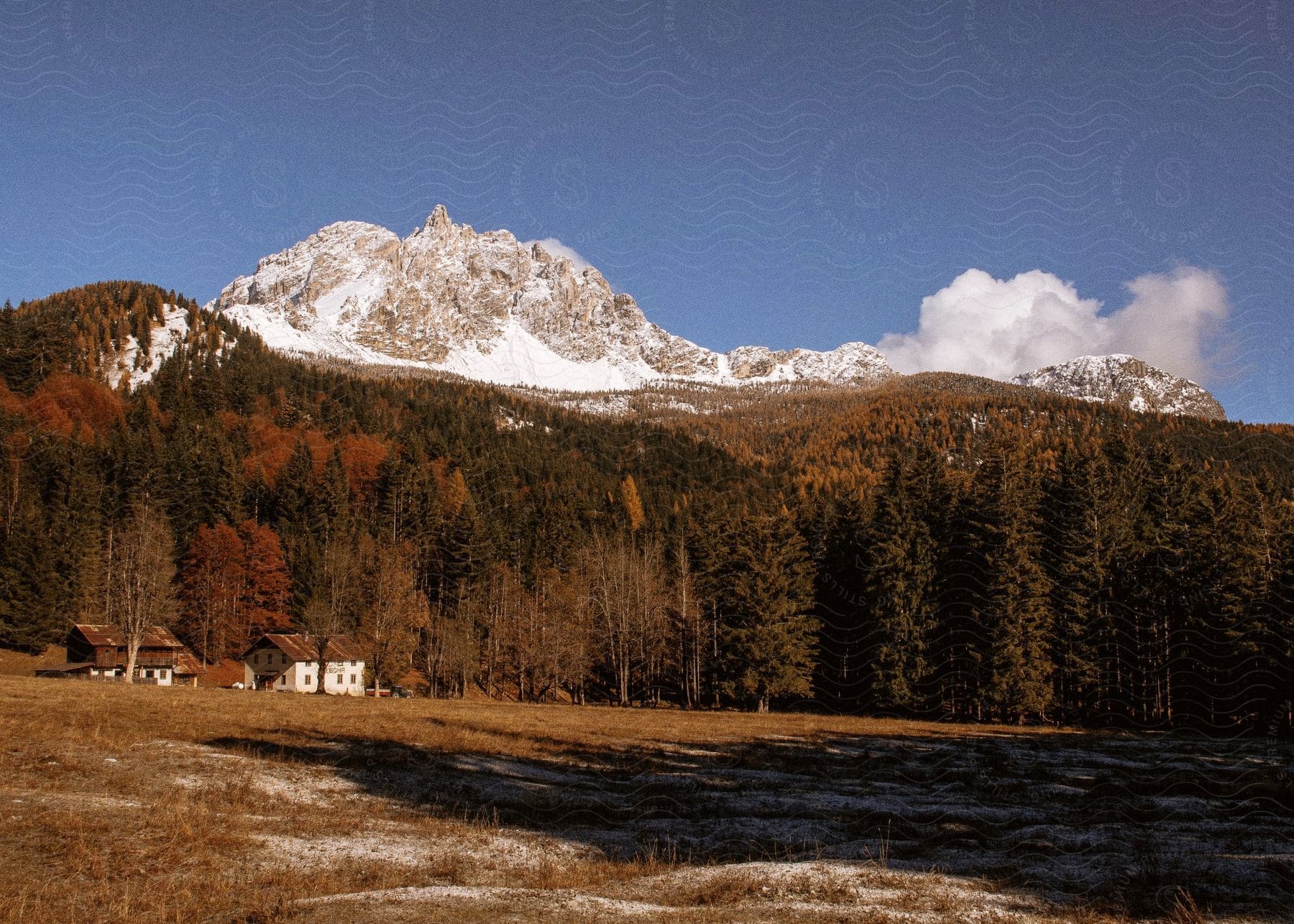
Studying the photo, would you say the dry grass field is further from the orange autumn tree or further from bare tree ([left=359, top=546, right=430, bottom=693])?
the orange autumn tree

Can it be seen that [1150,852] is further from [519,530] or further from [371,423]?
[371,423]

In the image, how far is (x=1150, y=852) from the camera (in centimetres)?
1304

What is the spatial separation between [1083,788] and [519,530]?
68.8 meters

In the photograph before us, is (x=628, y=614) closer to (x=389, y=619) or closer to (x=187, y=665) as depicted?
(x=389, y=619)

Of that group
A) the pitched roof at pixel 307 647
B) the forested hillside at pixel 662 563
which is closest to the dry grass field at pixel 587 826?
the forested hillside at pixel 662 563

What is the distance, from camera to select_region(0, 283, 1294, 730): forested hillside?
45.0 meters

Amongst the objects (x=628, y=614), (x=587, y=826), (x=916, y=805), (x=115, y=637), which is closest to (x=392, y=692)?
(x=628, y=614)

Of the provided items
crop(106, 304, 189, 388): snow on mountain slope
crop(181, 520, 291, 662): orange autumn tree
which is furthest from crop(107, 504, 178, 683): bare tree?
crop(106, 304, 189, 388): snow on mountain slope

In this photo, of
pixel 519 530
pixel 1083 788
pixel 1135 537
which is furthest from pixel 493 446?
pixel 1083 788

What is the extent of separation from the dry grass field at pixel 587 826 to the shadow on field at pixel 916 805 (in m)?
0.09

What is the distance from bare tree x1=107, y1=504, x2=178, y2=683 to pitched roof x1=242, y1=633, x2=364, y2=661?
7206mm

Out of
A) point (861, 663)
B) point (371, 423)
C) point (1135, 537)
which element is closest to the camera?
point (1135, 537)

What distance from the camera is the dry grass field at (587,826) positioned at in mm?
10039

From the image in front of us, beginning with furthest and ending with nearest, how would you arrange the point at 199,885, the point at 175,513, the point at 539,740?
the point at 175,513 < the point at 539,740 < the point at 199,885
